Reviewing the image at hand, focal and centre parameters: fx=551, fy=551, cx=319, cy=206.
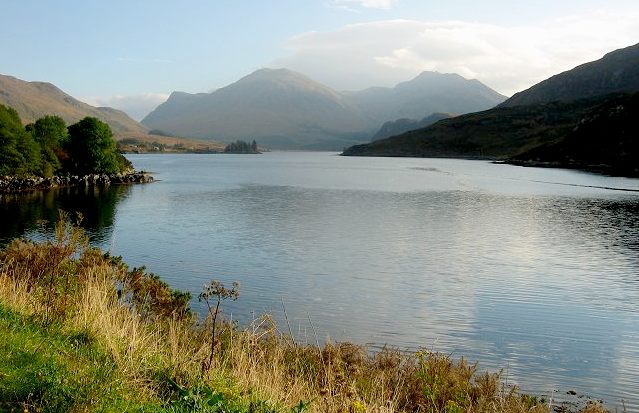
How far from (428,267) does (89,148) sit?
99803 millimetres

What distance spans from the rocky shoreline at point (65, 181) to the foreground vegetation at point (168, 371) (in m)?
86.6

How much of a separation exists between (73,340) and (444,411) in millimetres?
10328

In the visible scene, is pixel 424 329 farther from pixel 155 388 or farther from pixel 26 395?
pixel 26 395

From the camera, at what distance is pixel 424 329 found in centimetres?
2650

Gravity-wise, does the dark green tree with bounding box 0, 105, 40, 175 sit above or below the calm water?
above

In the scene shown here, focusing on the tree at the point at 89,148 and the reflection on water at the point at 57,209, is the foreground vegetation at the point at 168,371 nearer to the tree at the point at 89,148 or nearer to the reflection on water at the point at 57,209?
the reflection on water at the point at 57,209

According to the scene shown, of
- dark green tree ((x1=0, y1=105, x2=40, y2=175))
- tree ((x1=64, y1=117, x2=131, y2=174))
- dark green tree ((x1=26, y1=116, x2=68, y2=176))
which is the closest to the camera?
dark green tree ((x1=0, y1=105, x2=40, y2=175))

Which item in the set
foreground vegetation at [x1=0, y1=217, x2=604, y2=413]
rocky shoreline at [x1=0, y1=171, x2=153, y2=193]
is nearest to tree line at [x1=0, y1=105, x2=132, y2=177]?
rocky shoreline at [x1=0, y1=171, x2=153, y2=193]

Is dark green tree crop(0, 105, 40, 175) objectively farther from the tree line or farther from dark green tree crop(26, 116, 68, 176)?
dark green tree crop(26, 116, 68, 176)

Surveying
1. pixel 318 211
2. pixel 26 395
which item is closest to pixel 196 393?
pixel 26 395

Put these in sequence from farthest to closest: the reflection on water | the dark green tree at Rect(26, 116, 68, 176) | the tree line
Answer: the dark green tree at Rect(26, 116, 68, 176) < the tree line < the reflection on water

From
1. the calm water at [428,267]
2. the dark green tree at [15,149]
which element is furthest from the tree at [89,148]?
the calm water at [428,267]

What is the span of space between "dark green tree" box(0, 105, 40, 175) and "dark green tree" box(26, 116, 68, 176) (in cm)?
410

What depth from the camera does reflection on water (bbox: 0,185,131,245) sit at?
54500 millimetres
